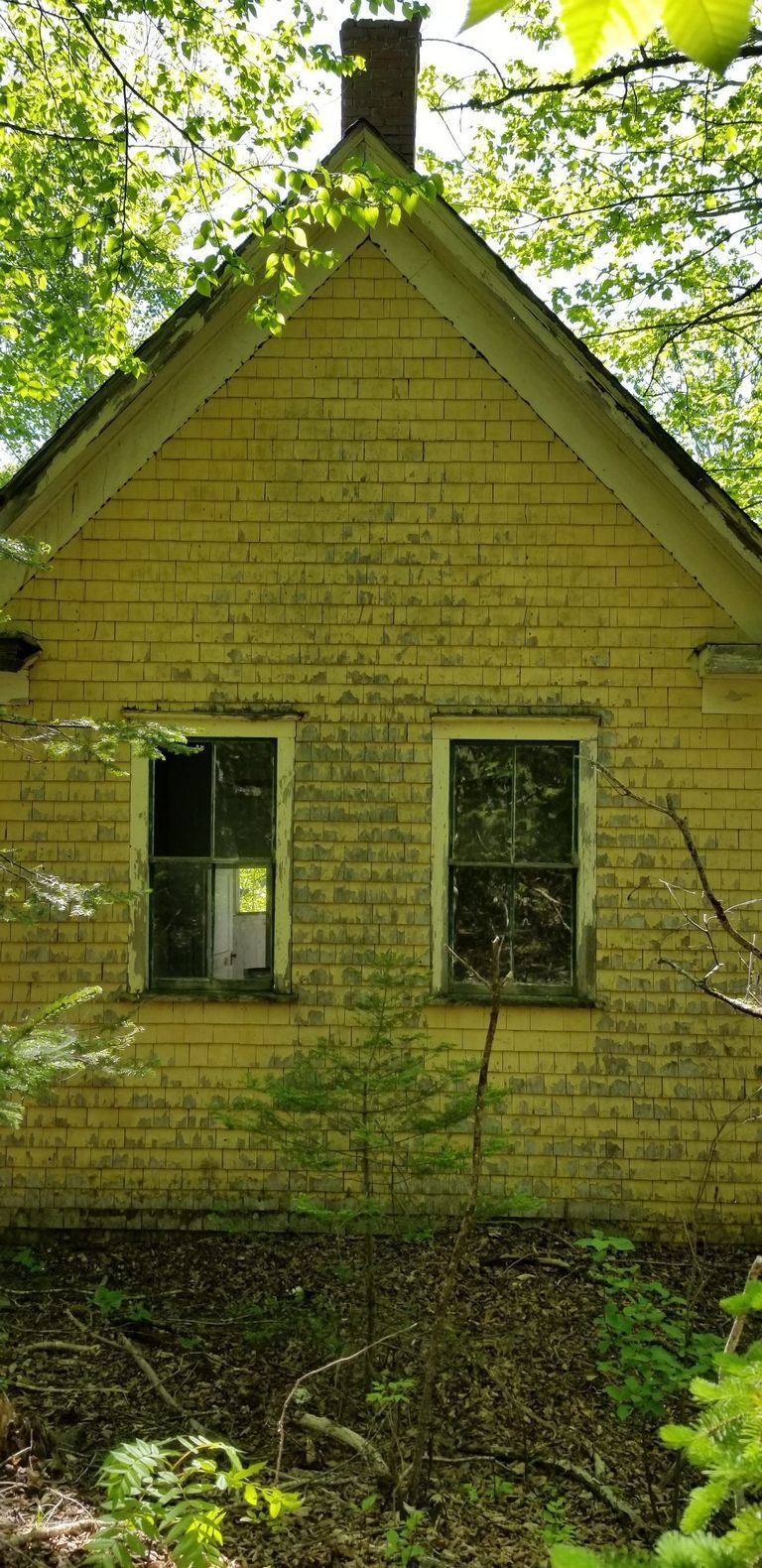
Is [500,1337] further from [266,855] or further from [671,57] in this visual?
[671,57]

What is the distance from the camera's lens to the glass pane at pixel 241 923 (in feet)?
22.2

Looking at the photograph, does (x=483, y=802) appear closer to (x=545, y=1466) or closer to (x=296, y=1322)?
(x=296, y=1322)

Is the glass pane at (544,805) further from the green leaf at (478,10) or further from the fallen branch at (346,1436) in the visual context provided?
the green leaf at (478,10)

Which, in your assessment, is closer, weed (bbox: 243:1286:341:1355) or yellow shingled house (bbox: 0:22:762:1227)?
weed (bbox: 243:1286:341:1355)

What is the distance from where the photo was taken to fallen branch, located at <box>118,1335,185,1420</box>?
4.66 metres

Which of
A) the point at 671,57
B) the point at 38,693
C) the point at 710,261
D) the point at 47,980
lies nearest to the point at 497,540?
the point at 38,693

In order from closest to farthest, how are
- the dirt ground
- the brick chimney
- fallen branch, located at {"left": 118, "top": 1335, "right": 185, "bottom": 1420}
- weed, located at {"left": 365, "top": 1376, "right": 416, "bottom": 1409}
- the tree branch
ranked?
the dirt ground
weed, located at {"left": 365, "top": 1376, "right": 416, "bottom": 1409}
fallen branch, located at {"left": 118, "top": 1335, "right": 185, "bottom": 1420}
the brick chimney
the tree branch

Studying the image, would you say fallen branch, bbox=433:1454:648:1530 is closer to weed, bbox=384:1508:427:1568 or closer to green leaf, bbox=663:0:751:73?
weed, bbox=384:1508:427:1568

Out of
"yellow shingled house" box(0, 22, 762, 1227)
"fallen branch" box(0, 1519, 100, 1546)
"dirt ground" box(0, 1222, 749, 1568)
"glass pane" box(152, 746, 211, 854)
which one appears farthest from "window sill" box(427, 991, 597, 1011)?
"fallen branch" box(0, 1519, 100, 1546)

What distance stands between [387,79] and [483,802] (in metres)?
5.18

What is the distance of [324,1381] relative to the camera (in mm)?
4879

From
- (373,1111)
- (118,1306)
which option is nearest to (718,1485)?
(373,1111)

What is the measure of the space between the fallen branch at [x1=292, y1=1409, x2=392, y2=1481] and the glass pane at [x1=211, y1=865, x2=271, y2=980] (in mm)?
2751

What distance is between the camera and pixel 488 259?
6.39 meters
